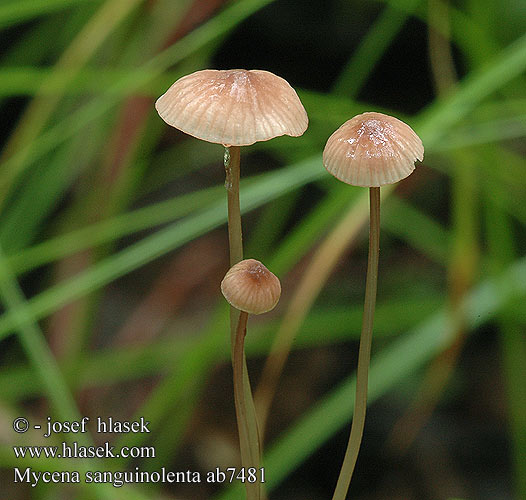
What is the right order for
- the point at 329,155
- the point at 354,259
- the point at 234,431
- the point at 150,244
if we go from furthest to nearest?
the point at 354,259 < the point at 234,431 < the point at 150,244 < the point at 329,155

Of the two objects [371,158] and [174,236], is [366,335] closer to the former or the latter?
[371,158]

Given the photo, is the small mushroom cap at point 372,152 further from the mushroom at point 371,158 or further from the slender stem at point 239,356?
the slender stem at point 239,356

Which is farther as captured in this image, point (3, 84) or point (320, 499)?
point (320, 499)

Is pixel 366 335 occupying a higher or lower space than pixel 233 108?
lower

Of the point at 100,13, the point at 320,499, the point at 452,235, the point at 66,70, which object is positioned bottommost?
the point at 320,499

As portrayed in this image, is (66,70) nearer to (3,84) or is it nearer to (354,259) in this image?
(3,84)

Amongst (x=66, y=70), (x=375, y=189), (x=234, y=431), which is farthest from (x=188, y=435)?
(x=375, y=189)

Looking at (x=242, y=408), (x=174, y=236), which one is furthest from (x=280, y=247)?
(x=242, y=408)

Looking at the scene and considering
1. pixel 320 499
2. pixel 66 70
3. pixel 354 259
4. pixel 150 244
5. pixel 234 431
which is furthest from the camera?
pixel 354 259
